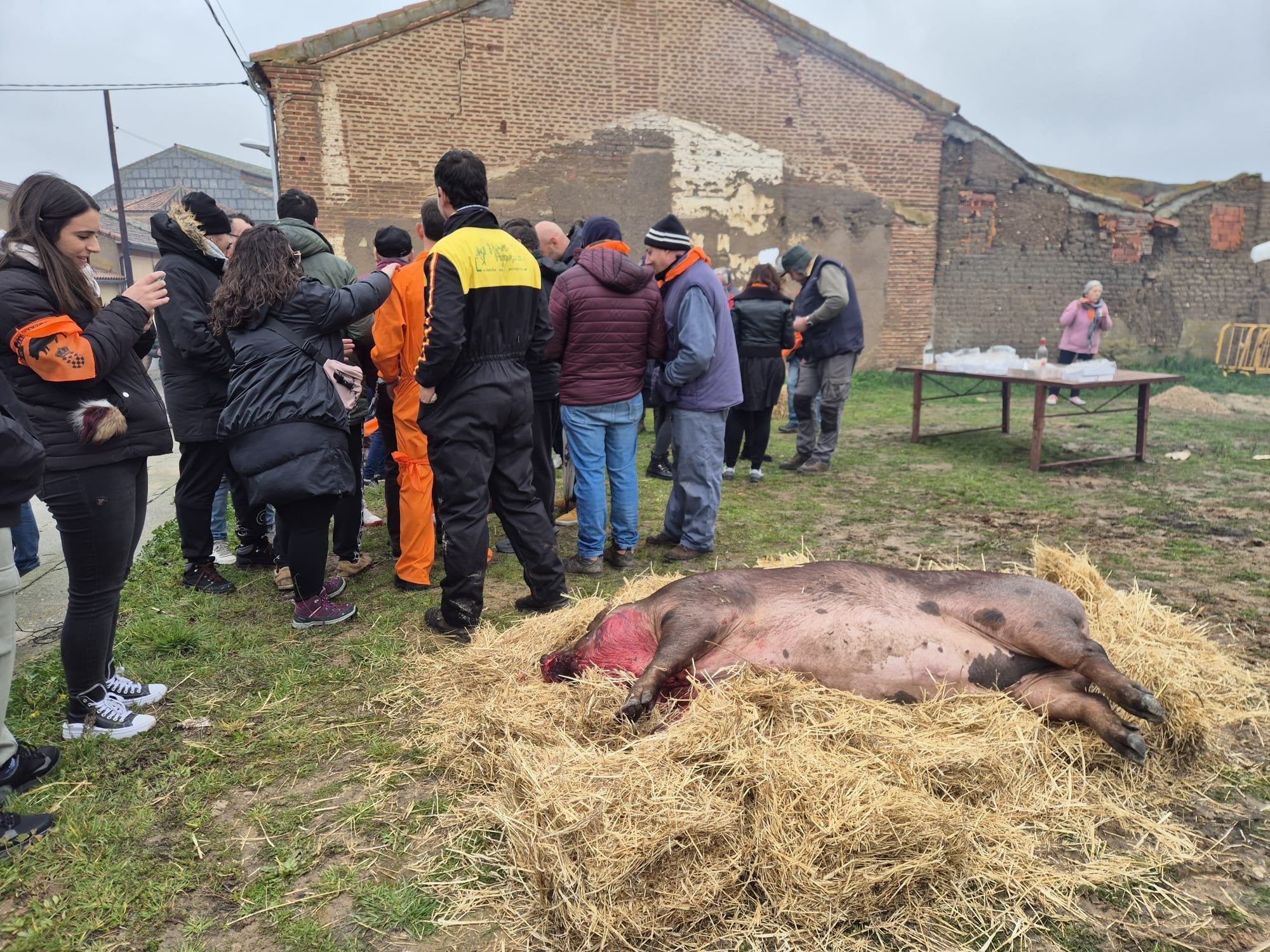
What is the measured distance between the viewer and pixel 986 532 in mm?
6383

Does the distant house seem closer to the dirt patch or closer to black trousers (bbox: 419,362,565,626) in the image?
the dirt patch

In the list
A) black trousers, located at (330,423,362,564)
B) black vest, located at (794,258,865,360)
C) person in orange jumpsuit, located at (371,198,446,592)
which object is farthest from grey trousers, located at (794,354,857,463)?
black trousers, located at (330,423,362,564)

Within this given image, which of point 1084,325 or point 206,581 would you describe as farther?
point 1084,325

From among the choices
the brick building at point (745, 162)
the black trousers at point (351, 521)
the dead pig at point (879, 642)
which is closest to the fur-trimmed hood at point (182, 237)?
the black trousers at point (351, 521)

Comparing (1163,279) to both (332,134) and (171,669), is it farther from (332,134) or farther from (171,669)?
(171,669)

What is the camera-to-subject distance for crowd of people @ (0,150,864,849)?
314 cm

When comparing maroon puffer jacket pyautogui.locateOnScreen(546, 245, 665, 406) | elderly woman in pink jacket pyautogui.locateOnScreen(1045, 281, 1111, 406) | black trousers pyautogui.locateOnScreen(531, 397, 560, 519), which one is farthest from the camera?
elderly woman in pink jacket pyautogui.locateOnScreen(1045, 281, 1111, 406)

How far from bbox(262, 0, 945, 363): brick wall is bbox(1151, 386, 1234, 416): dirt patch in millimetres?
5169

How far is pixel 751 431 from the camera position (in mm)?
8109

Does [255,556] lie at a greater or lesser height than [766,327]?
lesser

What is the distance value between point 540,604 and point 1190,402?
1321 cm

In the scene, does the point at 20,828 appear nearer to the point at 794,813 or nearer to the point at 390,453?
the point at 794,813

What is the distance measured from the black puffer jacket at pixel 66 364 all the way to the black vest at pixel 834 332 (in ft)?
21.3

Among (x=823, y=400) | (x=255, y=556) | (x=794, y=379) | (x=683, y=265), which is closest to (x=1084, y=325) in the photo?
(x=794, y=379)
